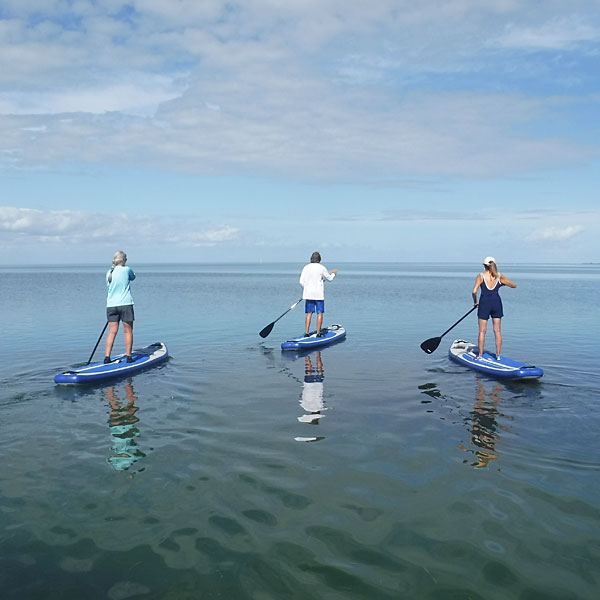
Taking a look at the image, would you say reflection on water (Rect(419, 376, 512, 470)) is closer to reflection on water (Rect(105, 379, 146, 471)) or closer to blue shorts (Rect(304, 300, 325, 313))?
reflection on water (Rect(105, 379, 146, 471))

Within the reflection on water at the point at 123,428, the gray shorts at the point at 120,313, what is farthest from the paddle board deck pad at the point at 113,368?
the gray shorts at the point at 120,313

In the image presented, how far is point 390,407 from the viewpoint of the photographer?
361 inches

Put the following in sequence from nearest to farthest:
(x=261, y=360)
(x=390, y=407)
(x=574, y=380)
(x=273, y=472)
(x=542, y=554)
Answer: (x=542, y=554)
(x=273, y=472)
(x=390, y=407)
(x=574, y=380)
(x=261, y=360)

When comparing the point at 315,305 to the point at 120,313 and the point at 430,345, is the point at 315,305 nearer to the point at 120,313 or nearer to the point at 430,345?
the point at 430,345

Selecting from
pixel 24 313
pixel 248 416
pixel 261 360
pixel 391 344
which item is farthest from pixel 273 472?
pixel 24 313

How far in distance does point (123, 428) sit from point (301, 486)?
3.57 meters

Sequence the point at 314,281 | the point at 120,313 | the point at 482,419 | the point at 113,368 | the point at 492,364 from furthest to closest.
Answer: the point at 314,281, the point at 120,313, the point at 492,364, the point at 113,368, the point at 482,419

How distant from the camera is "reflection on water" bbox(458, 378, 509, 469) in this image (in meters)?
6.75

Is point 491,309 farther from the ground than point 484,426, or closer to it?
farther from the ground

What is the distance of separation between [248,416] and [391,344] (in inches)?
363

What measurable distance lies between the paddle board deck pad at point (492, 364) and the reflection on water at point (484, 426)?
0.65 m

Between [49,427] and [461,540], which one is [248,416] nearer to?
[49,427]

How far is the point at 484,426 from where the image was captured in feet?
26.3

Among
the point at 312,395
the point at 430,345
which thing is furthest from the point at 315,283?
the point at 312,395
